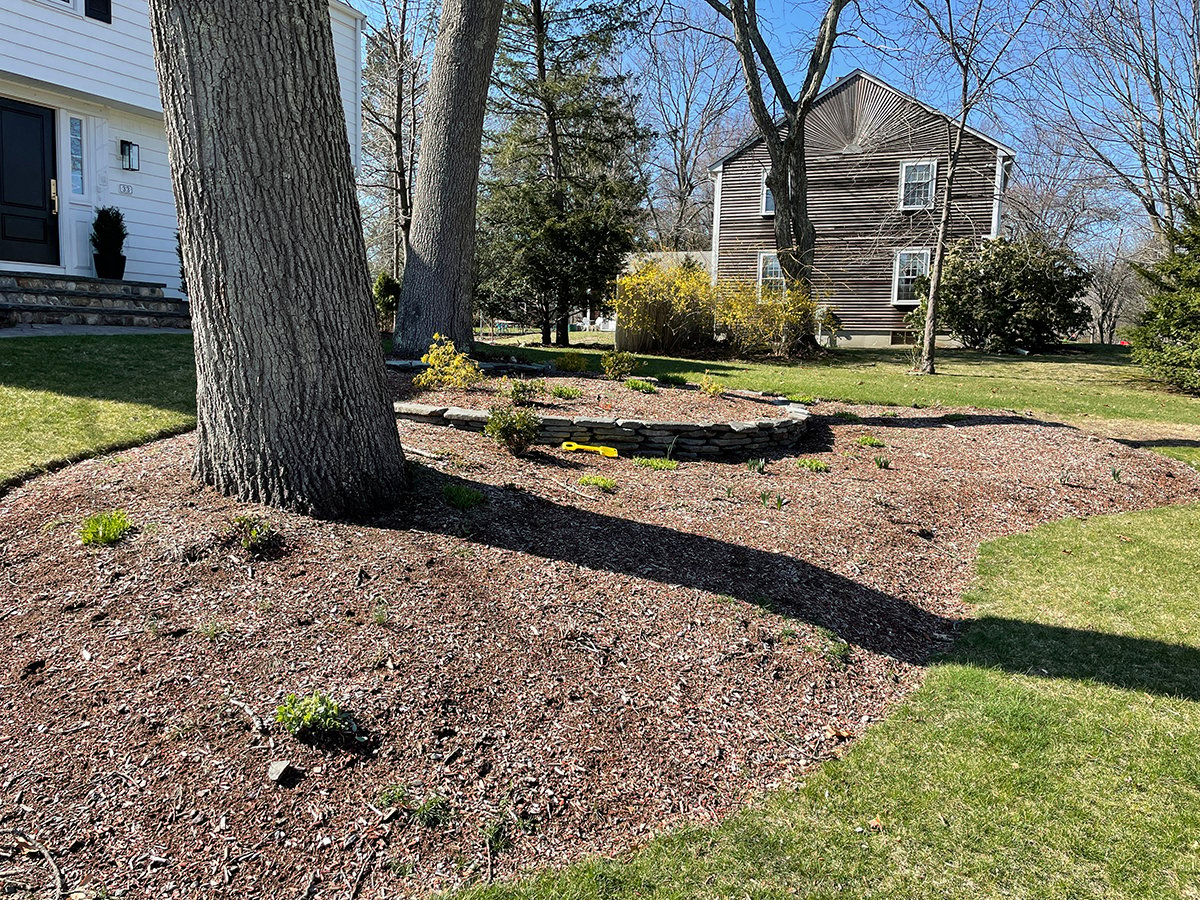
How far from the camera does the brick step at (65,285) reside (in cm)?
895

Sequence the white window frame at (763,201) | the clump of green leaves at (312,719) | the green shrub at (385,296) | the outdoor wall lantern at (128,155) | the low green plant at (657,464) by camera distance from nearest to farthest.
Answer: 1. the clump of green leaves at (312,719)
2. the low green plant at (657,464)
3. the outdoor wall lantern at (128,155)
4. the green shrub at (385,296)
5. the white window frame at (763,201)

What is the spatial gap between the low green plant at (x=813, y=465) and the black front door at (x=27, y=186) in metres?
10.7

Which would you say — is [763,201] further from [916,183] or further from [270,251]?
[270,251]

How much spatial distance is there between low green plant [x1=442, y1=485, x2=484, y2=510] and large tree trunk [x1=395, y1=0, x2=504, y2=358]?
437cm

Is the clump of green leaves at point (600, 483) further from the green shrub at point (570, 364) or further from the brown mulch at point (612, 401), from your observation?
the green shrub at point (570, 364)

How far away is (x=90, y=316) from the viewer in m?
9.10

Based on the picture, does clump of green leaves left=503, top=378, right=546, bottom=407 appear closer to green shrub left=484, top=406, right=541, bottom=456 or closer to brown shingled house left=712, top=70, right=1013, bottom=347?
green shrub left=484, top=406, right=541, bottom=456

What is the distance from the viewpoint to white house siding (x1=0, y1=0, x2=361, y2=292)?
9.73 m

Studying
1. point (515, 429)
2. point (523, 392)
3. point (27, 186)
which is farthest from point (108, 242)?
point (515, 429)

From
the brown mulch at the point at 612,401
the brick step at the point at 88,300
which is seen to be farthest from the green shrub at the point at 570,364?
the brick step at the point at 88,300

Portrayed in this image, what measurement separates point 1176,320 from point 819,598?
34.4ft

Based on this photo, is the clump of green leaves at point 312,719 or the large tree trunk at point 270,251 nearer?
the clump of green leaves at point 312,719

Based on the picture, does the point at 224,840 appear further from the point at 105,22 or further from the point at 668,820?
the point at 105,22

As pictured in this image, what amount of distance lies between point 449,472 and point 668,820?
2568 millimetres
